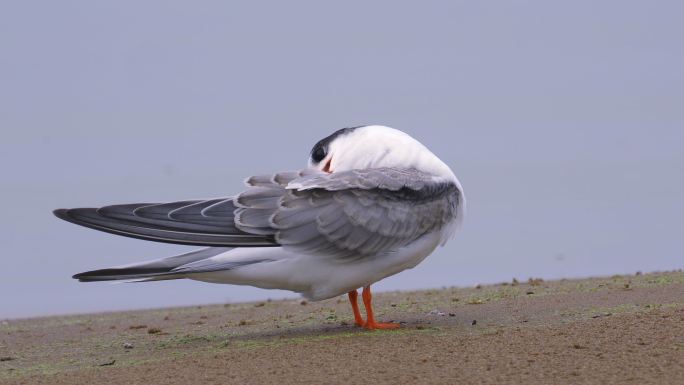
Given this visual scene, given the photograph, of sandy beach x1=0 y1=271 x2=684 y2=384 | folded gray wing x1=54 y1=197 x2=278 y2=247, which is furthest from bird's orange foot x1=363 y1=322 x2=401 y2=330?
folded gray wing x1=54 y1=197 x2=278 y2=247

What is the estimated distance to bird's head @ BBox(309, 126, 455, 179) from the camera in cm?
623

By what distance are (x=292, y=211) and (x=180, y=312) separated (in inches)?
97.4

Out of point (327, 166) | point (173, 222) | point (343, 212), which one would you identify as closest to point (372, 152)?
point (327, 166)

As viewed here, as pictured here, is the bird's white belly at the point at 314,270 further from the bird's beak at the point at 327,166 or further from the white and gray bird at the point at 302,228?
the bird's beak at the point at 327,166

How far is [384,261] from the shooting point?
5.90 meters

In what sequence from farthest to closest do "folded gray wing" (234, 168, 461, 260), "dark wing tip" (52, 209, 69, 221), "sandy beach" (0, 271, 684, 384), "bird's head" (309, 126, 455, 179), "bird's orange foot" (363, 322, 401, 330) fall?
1. "bird's head" (309, 126, 455, 179)
2. "bird's orange foot" (363, 322, 401, 330)
3. "folded gray wing" (234, 168, 461, 260)
4. "dark wing tip" (52, 209, 69, 221)
5. "sandy beach" (0, 271, 684, 384)

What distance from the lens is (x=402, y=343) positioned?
212 inches

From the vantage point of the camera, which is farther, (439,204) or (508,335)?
(439,204)

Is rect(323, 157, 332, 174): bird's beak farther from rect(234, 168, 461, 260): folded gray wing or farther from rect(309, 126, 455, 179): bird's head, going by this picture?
rect(234, 168, 461, 260): folded gray wing

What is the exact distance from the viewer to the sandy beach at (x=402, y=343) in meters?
4.74

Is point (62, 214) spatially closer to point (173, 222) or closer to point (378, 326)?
point (173, 222)

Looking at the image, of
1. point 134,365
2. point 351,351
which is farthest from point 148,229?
point 351,351

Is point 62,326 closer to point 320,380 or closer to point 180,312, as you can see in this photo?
point 180,312

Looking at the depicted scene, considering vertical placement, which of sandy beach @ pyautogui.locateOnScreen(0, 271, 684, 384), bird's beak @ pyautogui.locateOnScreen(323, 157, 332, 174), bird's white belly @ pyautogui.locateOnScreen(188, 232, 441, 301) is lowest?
sandy beach @ pyautogui.locateOnScreen(0, 271, 684, 384)
